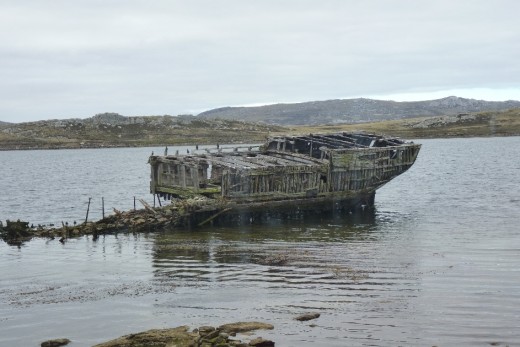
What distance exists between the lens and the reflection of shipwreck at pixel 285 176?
37.4m

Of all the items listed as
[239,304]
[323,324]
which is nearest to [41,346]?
[239,304]

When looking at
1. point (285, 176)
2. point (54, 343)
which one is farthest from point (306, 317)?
point (285, 176)

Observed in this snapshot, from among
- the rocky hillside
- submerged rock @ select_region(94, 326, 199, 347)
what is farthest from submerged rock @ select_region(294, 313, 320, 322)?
the rocky hillside

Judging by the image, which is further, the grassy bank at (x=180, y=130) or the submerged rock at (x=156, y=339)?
the grassy bank at (x=180, y=130)

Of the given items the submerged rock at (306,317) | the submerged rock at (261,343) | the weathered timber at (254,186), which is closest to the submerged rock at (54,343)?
the submerged rock at (261,343)

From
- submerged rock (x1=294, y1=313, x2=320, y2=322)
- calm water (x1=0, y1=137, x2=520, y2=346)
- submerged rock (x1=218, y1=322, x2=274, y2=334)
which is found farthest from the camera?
submerged rock (x1=294, y1=313, x2=320, y2=322)

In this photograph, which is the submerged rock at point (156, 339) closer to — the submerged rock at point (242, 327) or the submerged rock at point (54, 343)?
the submerged rock at point (242, 327)

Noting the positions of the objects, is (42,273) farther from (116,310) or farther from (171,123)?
(171,123)

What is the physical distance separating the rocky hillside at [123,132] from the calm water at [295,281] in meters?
132

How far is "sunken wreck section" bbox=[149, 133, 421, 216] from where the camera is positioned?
3741cm

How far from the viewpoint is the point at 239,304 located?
64.2 feet

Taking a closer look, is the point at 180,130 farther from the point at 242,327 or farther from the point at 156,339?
the point at 156,339

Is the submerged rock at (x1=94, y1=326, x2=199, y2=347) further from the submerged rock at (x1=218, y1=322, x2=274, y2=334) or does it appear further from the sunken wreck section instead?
the sunken wreck section

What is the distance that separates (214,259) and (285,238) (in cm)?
668
